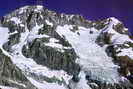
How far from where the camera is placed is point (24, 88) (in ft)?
624

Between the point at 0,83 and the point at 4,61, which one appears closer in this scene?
the point at 0,83

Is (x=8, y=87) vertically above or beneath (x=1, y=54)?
beneath

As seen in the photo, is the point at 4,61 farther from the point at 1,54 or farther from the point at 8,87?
the point at 8,87

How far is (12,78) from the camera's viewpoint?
639 ft

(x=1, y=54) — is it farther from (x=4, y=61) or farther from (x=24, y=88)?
(x=24, y=88)

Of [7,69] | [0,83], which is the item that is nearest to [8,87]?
[0,83]

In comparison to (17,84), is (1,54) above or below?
above

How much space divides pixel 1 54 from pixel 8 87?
19343mm

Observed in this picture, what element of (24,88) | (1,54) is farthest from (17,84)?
(1,54)

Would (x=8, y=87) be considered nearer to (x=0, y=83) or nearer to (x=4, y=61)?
(x=0, y=83)

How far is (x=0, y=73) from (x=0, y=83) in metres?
10.0

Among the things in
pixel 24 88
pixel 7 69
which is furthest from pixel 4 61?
pixel 24 88

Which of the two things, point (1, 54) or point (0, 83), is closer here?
point (0, 83)

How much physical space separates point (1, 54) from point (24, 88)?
61.7ft
